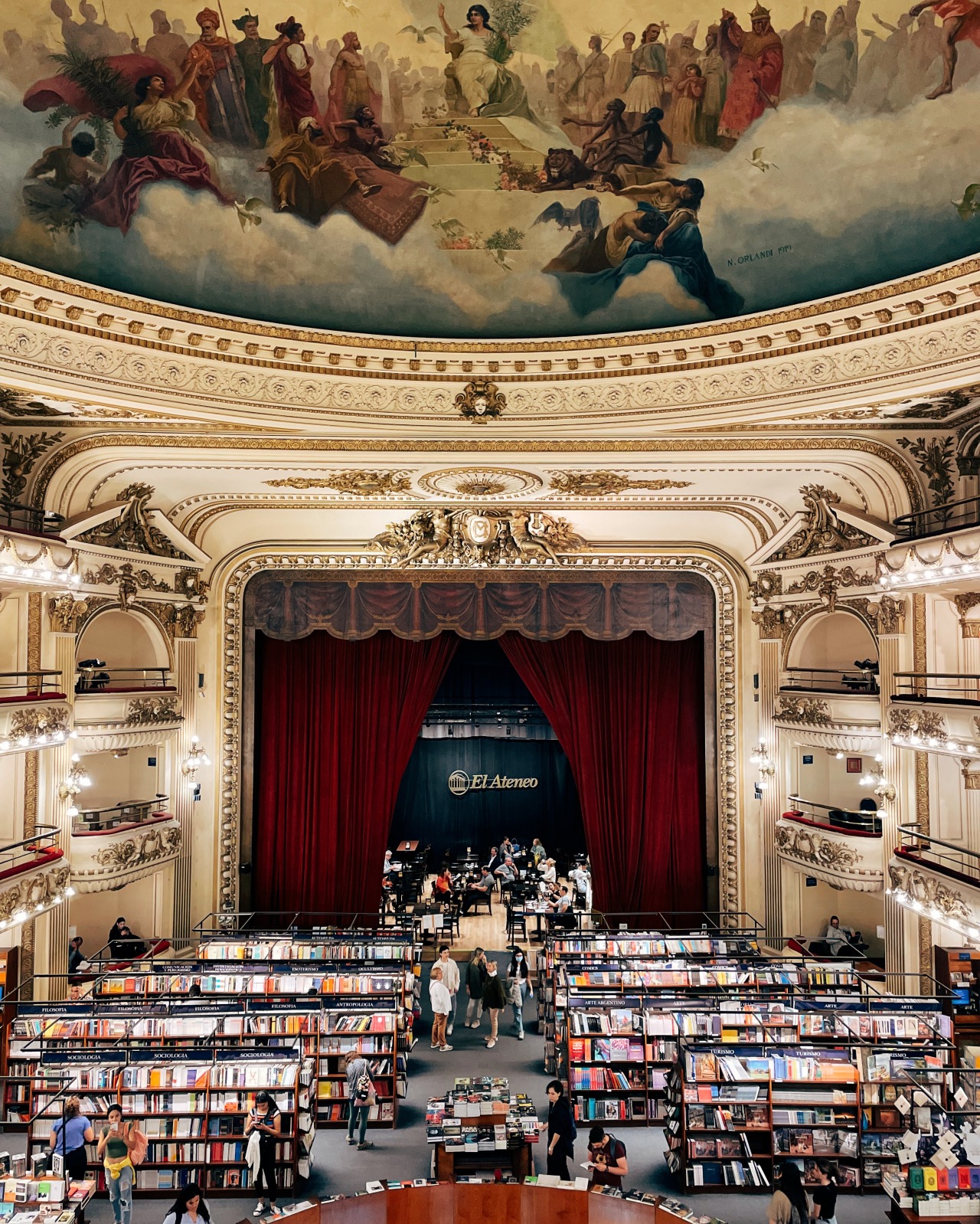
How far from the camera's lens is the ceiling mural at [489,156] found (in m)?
7.76

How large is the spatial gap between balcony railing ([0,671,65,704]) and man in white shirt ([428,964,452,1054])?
5.71 m

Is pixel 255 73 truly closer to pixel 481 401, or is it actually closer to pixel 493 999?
pixel 481 401

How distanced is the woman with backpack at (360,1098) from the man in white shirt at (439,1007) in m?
2.21

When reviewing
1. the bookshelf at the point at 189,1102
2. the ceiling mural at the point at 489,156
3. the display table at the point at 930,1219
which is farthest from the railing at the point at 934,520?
the bookshelf at the point at 189,1102

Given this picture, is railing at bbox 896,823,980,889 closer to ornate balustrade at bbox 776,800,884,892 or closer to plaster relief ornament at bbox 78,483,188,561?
ornate balustrade at bbox 776,800,884,892

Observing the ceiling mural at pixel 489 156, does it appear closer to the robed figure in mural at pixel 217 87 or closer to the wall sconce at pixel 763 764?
the robed figure in mural at pixel 217 87

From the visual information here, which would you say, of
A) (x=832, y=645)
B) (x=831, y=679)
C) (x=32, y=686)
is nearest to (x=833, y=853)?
(x=831, y=679)

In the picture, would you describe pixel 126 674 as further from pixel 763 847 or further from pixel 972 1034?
pixel 972 1034

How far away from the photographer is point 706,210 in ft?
29.1

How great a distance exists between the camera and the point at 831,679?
47.9ft

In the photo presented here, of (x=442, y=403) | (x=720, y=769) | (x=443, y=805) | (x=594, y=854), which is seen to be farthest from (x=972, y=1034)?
(x=443, y=805)

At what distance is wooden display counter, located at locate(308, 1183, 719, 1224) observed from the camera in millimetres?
6914

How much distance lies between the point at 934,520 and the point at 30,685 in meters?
10.9

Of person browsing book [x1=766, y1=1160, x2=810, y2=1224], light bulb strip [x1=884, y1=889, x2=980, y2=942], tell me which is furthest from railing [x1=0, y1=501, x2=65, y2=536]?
light bulb strip [x1=884, y1=889, x2=980, y2=942]
